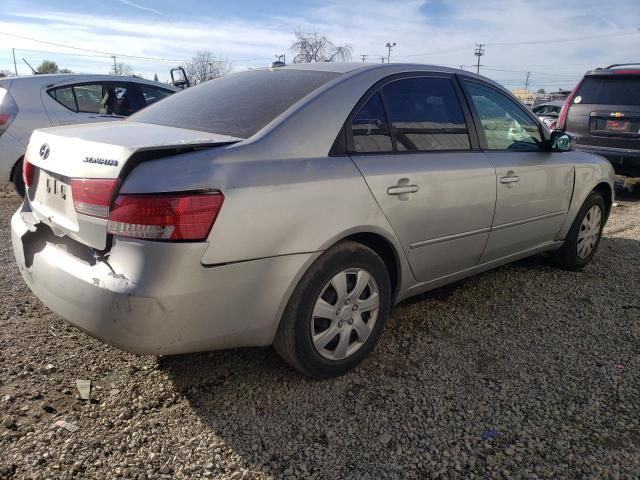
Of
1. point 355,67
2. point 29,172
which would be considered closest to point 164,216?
point 29,172

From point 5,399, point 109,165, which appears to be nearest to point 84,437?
point 5,399

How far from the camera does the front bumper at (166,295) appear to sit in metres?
2.00

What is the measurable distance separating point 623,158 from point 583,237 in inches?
145

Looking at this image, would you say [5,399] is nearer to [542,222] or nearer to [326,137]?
[326,137]

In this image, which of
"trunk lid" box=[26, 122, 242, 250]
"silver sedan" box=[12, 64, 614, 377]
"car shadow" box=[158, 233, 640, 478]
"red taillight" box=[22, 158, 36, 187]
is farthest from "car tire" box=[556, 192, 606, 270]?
"red taillight" box=[22, 158, 36, 187]

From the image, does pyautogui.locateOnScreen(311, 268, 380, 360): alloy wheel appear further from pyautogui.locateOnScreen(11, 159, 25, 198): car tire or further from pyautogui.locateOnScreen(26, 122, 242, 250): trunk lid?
pyautogui.locateOnScreen(11, 159, 25, 198): car tire

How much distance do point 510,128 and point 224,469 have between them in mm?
2896

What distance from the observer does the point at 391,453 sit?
218 centimetres

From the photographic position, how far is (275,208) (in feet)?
7.24

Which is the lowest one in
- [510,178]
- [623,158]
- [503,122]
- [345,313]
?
[345,313]

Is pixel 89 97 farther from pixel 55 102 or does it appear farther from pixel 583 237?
pixel 583 237

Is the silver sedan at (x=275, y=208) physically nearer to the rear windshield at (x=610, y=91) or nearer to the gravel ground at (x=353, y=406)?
the gravel ground at (x=353, y=406)

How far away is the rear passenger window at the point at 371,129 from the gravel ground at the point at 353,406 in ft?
3.83

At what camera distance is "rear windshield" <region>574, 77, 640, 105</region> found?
290 inches
